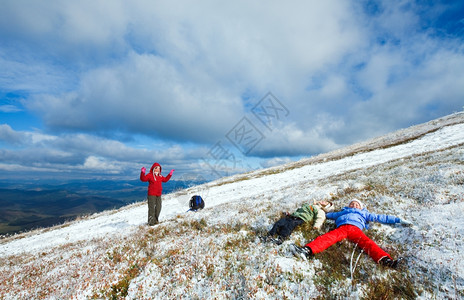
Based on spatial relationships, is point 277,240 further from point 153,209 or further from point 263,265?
point 153,209

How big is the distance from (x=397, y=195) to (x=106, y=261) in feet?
44.8

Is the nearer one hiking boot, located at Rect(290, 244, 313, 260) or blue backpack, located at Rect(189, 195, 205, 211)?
hiking boot, located at Rect(290, 244, 313, 260)

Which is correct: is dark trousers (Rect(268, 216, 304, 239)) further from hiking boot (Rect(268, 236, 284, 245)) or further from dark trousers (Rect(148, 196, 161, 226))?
dark trousers (Rect(148, 196, 161, 226))

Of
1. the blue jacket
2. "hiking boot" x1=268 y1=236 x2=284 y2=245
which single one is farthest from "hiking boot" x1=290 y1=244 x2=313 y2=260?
the blue jacket

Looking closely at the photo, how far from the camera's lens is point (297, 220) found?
869 cm

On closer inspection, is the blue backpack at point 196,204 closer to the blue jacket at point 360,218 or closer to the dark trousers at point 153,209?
the dark trousers at point 153,209

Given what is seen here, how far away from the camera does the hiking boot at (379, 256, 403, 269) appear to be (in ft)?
18.6

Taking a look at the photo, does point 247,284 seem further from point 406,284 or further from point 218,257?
point 406,284

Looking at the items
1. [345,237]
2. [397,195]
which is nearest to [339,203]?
[397,195]

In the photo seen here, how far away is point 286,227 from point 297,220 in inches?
29.1

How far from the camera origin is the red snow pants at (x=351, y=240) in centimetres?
621

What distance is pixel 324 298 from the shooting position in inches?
200

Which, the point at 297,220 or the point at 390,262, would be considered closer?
the point at 390,262

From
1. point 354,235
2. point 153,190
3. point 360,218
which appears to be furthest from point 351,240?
point 153,190
